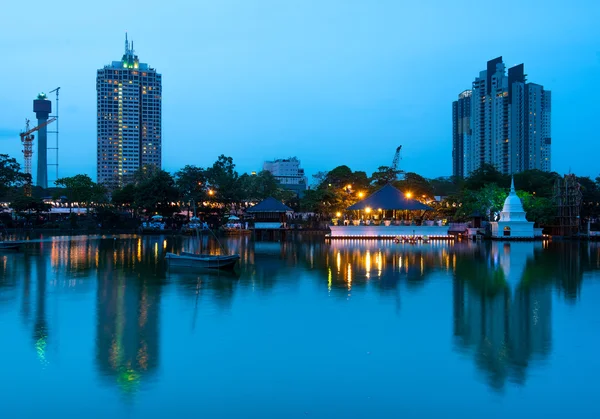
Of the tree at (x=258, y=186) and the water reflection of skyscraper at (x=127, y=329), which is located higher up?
the tree at (x=258, y=186)

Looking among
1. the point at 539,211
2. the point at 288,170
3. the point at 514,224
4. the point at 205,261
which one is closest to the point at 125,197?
the point at 514,224

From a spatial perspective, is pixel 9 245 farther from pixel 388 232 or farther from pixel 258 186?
pixel 258 186

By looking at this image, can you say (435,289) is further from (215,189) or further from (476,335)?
(215,189)

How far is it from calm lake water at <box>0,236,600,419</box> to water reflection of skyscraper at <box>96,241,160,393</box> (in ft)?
0.15

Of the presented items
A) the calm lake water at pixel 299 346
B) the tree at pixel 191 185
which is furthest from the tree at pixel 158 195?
the calm lake water at pixel 299 346

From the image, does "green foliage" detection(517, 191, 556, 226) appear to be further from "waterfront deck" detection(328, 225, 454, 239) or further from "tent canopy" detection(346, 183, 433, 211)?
"tent canopy" detection(346, 183, 433, 211)

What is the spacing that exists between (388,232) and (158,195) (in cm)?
2120

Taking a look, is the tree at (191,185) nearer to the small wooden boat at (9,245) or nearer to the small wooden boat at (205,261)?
the small wooden boat at (9,245)

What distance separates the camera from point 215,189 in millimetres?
56500

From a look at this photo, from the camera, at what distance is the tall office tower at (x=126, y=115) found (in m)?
123

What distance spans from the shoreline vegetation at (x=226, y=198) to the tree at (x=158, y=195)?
0.09 meters

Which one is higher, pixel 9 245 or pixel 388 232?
pixel 388 232

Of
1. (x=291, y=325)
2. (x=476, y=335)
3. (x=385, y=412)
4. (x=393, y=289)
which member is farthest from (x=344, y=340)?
(x=393, y=289)

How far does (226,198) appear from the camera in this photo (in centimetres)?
5597
